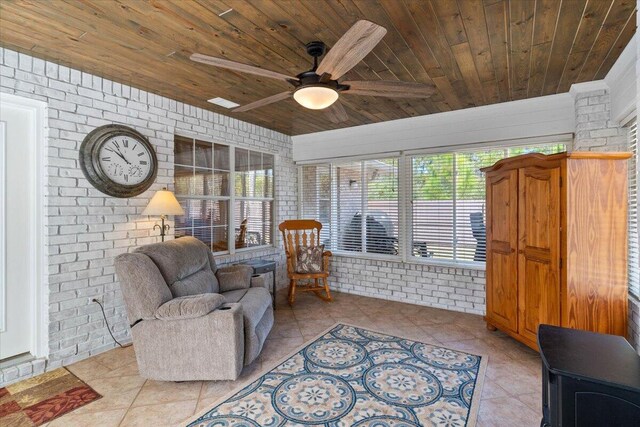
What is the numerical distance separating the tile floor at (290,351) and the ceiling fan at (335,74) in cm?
211

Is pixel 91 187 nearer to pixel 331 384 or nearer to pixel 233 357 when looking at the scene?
pixel 233 357

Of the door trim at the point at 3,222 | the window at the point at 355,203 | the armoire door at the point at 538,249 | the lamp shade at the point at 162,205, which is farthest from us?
the window at the point at 355,203

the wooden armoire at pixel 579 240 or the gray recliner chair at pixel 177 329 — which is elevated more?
the wooden armoire at pixel 579 240

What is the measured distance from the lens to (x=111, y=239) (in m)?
2.90

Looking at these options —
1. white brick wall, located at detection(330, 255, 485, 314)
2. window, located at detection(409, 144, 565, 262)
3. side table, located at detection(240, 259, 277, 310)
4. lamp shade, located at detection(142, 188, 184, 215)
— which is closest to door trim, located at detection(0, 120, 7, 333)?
lamp shade, located at detection(142, 188, 184, 215)

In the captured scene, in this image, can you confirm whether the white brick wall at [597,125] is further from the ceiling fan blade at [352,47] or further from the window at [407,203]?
the ceiling fan blade at [352,47]

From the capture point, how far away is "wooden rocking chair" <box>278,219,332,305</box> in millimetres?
4258

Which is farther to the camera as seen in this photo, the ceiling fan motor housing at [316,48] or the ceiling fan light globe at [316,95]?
the ceiling fan motor housing at [316,48]

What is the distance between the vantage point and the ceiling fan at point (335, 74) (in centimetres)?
160

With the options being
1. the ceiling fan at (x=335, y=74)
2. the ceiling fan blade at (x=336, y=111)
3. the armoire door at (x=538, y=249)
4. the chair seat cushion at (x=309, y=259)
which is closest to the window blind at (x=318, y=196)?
the chair seat cushion at (x=309, y=259)

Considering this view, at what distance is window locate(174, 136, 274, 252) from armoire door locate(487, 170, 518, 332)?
2975 millimetres

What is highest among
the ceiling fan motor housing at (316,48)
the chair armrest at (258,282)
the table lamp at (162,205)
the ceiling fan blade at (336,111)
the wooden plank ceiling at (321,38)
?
the wooden plank ceiling at (321,38)

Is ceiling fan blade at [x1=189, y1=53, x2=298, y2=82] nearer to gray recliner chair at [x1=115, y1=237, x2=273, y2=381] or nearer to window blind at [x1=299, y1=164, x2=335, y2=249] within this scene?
gray recliner chair at [x1=115, y1=237, x2=273, y2=381]

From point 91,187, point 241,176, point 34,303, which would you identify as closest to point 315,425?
point 34,303
